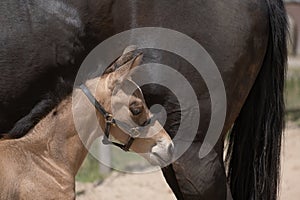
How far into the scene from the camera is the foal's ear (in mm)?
3410

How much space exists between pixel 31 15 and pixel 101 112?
0.64m

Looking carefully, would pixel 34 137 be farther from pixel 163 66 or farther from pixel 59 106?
pixel 163 66

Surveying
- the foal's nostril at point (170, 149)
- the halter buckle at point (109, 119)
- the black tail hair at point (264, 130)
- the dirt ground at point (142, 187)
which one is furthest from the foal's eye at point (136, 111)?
the dirt ground at point (142, 187)

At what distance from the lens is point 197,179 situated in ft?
11.8

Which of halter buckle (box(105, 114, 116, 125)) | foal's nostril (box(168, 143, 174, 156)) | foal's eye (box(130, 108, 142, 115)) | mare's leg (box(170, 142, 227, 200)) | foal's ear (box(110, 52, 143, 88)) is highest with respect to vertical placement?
foal's ear (box(110, 52, 143, 88))

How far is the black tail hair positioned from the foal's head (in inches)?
23.1

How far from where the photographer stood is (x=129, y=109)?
3469 mm

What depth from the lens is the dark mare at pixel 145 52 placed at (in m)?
3.58

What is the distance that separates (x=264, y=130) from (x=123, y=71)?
0.95 metres

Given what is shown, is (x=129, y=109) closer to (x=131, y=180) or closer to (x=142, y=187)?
(x=142, y=187)

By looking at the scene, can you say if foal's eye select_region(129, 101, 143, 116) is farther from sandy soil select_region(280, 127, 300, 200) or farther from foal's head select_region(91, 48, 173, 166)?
sandy soil select_region(280, 127, 300, 200)

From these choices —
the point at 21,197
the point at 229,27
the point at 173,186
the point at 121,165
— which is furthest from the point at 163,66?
the point at 121,165

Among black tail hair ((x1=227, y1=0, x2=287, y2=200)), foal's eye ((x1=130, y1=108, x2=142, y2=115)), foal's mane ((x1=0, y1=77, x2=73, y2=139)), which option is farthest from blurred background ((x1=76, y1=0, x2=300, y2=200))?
foal's mane ((x1=0, y1=77, x2=73, y2=139))

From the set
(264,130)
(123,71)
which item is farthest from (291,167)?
(123,71)
